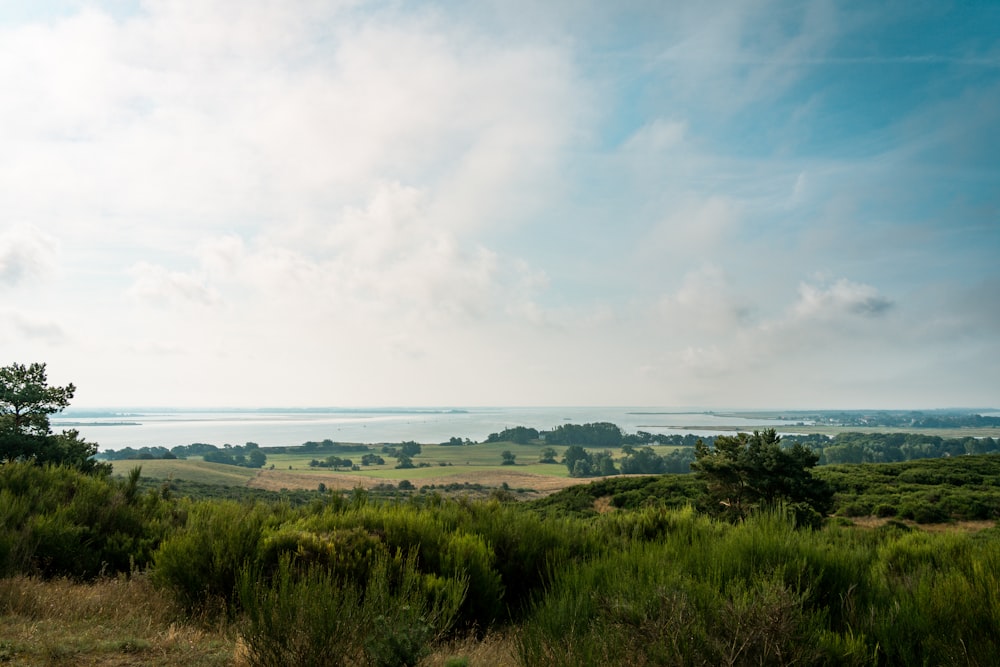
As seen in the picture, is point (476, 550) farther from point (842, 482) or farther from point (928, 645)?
point (842, 482)

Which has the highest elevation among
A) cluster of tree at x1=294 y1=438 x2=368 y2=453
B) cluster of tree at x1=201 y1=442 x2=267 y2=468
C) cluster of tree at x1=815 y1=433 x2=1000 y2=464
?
cluster of tree at x1=815 y1=433 x2=1000 y2=464

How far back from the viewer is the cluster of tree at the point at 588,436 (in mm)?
161000

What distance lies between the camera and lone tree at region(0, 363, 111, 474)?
19.7m

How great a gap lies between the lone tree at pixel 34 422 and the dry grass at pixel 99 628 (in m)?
16.4

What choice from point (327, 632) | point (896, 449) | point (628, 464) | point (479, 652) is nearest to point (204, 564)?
point (327, 632)

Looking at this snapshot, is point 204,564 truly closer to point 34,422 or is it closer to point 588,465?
point 34,422

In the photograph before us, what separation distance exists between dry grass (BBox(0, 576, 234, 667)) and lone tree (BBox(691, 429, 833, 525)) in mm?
15959

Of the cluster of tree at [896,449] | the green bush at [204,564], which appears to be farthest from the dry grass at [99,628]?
the cluster of tree at [896,449]

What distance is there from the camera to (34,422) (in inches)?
833

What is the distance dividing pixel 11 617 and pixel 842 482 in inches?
1502

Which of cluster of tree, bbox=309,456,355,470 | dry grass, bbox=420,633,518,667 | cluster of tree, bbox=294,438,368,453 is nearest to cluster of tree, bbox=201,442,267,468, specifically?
cluster of tree, bbox=309,456,355,470

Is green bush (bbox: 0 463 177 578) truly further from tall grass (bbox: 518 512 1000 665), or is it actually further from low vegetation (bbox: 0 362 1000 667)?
tall grass (bbox: 518 512 1000 665)

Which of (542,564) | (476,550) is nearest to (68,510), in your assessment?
(476,550)

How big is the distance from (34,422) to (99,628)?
22.3 m
